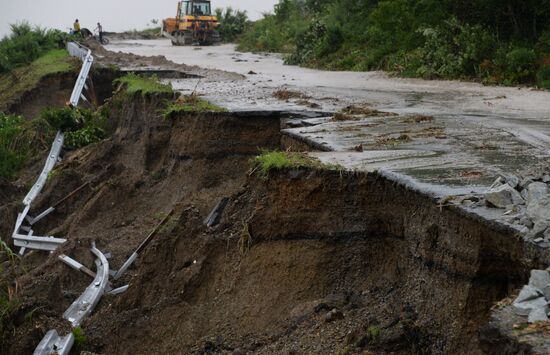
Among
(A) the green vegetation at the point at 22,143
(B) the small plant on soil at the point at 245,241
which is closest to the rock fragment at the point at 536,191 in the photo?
(B) the small plant on soil at the point at 245,241

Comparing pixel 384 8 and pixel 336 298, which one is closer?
pixel 336 298

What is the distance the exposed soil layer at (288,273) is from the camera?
18.0ft

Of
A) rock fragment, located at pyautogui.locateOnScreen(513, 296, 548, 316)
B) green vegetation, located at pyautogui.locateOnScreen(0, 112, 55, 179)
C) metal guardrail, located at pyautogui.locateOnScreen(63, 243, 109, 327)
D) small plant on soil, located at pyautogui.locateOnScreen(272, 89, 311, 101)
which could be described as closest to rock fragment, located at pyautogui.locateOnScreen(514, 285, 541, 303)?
rock fragment, located at pyautogui.locateOnScreen(513, 296, 548, 316)

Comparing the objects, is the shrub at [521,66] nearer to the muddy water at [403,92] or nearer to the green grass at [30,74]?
the muddy water at [403,92]

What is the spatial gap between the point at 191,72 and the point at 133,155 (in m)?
5.11

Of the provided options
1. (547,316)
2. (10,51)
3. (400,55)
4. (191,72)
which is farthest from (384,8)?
(547,316)

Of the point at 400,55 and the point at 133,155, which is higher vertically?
the point at 400,55

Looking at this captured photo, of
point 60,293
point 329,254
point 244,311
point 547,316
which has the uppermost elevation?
point 547,316

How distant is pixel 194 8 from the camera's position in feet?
144

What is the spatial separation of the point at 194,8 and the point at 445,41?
2722 cm

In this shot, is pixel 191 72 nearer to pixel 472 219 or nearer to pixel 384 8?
pixel 384 8

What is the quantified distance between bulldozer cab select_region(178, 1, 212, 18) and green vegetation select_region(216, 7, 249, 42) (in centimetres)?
138

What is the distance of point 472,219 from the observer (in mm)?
5305

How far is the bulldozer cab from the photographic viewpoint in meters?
43.7
